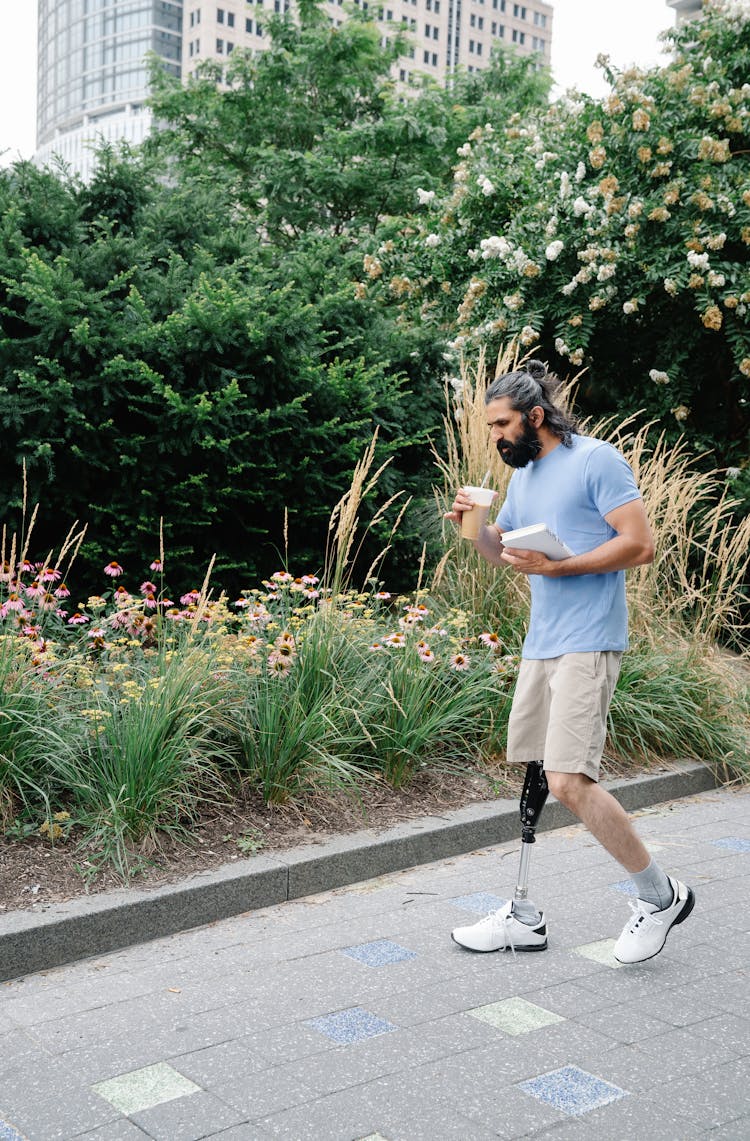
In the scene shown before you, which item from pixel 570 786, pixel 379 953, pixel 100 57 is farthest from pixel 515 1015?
pixel 100 57

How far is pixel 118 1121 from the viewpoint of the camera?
2.74 metres

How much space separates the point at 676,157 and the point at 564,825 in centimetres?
659

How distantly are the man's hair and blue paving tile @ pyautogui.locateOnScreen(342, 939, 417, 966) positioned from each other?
184cm

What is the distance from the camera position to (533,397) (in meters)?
3.77

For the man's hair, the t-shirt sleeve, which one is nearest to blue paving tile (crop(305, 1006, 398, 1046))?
the t-shirt sleeve

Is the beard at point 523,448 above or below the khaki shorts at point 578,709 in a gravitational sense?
above

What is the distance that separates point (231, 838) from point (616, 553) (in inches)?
79.5

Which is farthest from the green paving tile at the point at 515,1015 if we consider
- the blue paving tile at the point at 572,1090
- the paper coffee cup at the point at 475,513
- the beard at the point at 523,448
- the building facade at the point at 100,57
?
the building facade at the point at 100,57

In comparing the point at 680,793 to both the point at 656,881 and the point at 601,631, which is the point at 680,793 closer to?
the point at 656,881

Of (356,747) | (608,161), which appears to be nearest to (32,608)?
(356,747)

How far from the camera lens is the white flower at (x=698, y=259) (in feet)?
29.6

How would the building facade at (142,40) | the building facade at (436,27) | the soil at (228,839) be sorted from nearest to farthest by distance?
the soil at (228,839) < the building facade at (436,27) < the building facade at (142,40)

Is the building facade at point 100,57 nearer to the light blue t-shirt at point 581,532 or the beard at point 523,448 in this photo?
the beard at point 523,448

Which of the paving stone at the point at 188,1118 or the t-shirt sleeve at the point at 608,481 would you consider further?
the t-shirt sleeve at the point at 608,481
